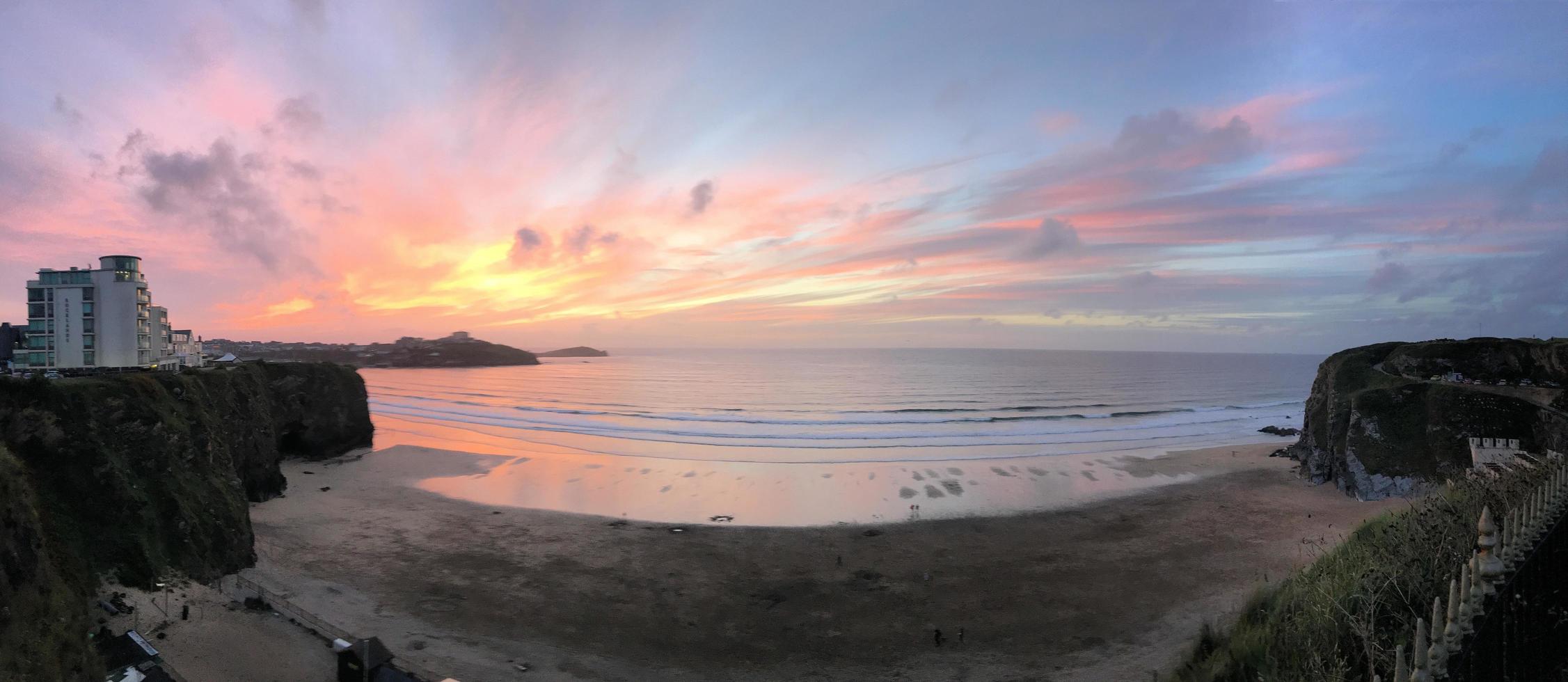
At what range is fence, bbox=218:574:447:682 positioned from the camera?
14.3m

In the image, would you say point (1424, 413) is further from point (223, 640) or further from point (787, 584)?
point (223, 640)

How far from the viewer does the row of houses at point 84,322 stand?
26297 millimetres

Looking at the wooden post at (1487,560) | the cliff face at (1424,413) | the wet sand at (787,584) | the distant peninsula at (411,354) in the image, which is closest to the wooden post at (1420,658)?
the wooden post at (1487,560)

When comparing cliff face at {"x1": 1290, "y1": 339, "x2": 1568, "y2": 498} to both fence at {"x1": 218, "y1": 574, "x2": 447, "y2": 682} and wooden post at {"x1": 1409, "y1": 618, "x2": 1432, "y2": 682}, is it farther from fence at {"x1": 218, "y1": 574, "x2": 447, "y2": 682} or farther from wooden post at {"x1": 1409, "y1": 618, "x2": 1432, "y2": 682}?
fence at {"x1": 218, "y1": 574, "x2": 447, "y2": 682}

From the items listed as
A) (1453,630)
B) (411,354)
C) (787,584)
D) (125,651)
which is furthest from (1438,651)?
(411,354)

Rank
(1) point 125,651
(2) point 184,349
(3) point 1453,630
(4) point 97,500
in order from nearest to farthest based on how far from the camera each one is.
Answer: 1. (3) point 1453,630
2. (1) point 125,651
3. (4) point 97,500
4. (2) point 184,349

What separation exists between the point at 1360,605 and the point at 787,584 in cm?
1445

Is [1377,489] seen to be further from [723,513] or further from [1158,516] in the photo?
[723,513]

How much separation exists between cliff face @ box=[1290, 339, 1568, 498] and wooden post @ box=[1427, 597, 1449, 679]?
2861 cm

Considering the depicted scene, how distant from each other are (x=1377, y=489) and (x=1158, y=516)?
11472mm

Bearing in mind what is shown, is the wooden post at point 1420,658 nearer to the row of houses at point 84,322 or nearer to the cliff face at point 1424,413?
the cliff face at point 1424,413

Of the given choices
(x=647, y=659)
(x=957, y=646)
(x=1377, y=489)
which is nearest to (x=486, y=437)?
(x=647, y=659)

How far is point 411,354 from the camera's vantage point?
532ft

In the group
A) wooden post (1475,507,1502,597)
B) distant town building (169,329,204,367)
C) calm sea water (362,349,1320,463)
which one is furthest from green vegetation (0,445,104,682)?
calm sea water (362,349,1320,463)
